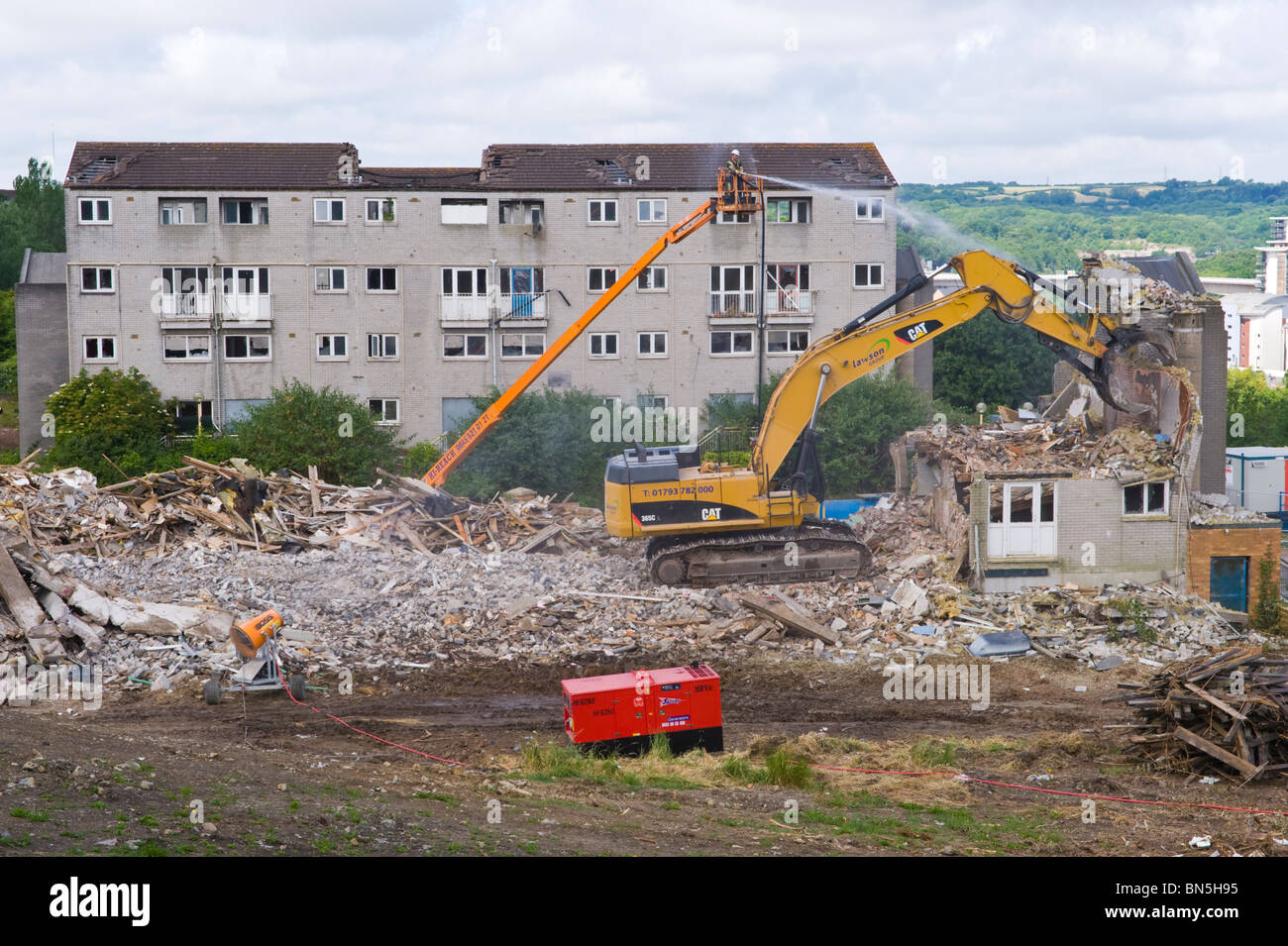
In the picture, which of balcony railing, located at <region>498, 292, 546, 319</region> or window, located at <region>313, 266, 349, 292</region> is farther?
balcony railing, located at <region>498, 292, 546, 319</region>

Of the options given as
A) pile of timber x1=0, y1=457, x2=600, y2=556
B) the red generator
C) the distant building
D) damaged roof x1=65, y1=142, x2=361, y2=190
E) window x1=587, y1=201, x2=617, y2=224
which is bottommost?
the red generator

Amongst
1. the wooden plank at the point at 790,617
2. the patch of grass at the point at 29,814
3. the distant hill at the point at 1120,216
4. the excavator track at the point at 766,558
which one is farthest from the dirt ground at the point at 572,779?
the distant hill at the point at 1120,216

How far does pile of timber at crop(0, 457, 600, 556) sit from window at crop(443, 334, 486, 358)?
1525cm

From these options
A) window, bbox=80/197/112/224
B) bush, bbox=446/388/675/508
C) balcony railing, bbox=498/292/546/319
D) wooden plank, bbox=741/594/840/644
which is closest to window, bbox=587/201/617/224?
balcony railing, bbox=498/292/546/319

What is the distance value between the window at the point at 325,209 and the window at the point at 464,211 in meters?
3.40

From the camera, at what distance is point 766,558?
75.3ft

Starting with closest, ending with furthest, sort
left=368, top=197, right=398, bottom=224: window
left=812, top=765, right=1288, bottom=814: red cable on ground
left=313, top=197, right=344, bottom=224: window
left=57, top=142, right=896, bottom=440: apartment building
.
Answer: left=812, top=765, right=1288, bottom=814: red cable on ground, left=57, top=142, right=896, bottom=440: apartment building, left=313, top=197, right=344, bottom=224: window, left=368, top=197, right=398, bottom=224: window

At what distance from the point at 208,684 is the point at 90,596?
11.1ft

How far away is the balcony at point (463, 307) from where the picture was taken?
4228 cm

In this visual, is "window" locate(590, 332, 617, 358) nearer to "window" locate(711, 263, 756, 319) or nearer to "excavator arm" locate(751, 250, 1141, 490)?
"window" locate(711, 263, 756, 319)

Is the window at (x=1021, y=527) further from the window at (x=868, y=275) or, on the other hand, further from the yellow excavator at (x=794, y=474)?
the window at (x=868, y=275)

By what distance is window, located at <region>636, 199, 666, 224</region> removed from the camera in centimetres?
4206

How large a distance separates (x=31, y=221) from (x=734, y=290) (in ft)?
154

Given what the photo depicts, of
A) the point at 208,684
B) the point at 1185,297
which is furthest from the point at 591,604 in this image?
the point at 1185,297
